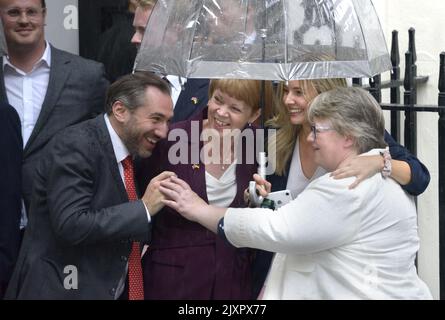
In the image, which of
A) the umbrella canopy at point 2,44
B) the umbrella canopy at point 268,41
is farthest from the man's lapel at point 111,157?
the umbrella canopy at point 2,44

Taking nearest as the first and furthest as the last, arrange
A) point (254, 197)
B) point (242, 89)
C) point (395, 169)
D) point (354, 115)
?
point (354, 115) < point (395, 169) < point (254, 197) < point (242, 89)

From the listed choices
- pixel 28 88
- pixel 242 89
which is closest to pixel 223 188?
pixel 242 89

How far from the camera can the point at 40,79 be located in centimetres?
500

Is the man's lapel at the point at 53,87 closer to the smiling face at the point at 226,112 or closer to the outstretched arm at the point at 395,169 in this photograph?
the smiling face at the point at 226,112

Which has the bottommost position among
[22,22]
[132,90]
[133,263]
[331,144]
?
[133,263]

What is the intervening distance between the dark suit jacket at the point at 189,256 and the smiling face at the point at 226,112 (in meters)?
0.12

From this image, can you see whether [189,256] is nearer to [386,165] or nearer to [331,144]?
[331,144]

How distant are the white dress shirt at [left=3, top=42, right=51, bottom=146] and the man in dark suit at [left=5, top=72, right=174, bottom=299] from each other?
0.69 m

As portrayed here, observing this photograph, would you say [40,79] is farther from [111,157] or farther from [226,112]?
[226,112]

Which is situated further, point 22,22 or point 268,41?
point 22,22

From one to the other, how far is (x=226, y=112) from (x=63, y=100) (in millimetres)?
978

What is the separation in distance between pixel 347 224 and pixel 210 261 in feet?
2.75

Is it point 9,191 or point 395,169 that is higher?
point 395,169

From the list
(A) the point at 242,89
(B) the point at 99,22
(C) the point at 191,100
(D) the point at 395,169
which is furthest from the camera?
(B) the point at 99,22
